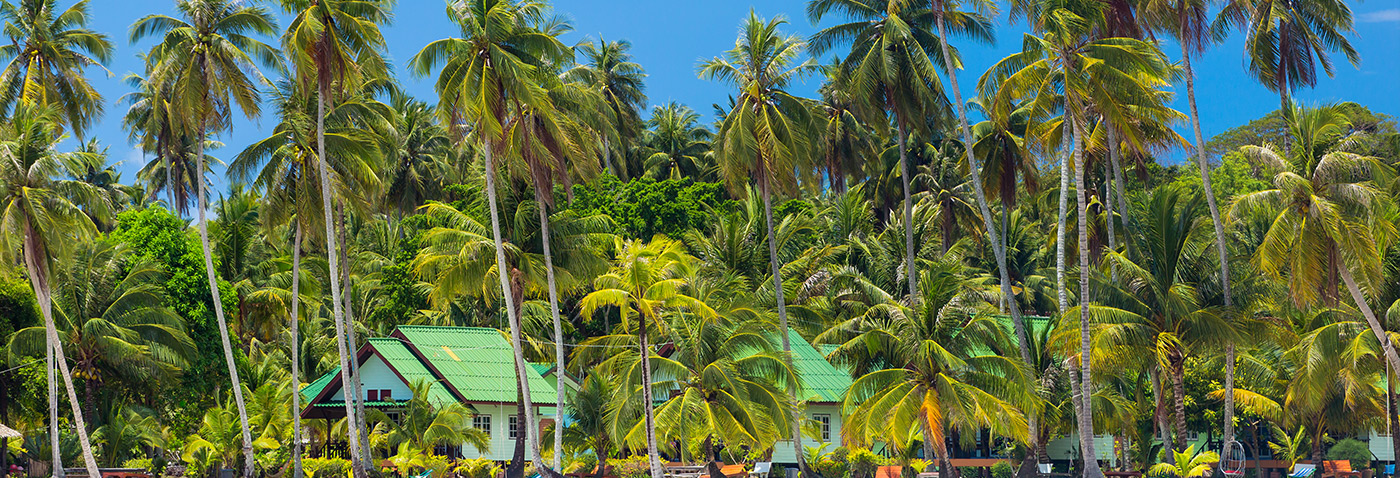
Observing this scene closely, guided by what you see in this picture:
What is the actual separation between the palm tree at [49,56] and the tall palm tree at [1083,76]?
2822cm

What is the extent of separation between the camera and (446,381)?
42.2m

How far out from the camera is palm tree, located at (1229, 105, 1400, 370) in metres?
30.1

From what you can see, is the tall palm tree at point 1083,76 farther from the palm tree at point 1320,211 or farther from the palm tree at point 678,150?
the palm tree at point 678,150

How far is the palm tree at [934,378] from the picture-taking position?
31.7 m

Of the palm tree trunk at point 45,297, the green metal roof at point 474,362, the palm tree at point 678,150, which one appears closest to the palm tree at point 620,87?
the palm tree at point 678,150

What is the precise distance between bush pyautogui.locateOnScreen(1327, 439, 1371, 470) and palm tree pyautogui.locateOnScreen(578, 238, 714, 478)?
24431 millimetres

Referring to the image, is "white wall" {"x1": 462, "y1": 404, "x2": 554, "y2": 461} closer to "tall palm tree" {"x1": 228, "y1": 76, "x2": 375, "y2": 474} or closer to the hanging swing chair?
"tall palm tree" {"x1": 228, "y1": 76, "x2": 375, "y2": 474}

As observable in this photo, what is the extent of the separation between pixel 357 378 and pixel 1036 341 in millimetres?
19955

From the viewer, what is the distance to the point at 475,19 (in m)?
34.2

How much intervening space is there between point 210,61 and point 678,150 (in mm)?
31586

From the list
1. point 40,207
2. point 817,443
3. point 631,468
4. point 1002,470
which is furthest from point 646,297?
point 1002,470

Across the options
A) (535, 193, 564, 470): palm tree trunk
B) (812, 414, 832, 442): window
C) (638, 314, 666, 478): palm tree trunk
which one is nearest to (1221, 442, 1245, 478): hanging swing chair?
(812, 414, 832, 442): window

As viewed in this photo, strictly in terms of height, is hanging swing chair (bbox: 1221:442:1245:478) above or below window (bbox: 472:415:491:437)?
below

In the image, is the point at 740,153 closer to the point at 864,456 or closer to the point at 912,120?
the point at 912,120
